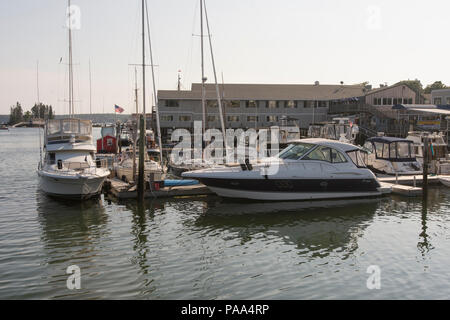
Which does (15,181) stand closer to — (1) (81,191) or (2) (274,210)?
(1) (81,191)

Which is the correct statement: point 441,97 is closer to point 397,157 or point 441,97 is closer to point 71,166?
point 397,157

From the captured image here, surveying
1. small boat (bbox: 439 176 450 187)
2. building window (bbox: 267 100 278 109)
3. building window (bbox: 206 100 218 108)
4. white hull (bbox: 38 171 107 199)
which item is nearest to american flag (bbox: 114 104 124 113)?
building window (bbox: 206 100 218 108)

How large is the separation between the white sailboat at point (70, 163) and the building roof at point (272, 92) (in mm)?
37580

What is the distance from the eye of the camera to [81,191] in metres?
22.5

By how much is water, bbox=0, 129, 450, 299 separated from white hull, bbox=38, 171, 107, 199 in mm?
634

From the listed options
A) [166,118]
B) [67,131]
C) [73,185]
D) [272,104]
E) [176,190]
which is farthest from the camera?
[272,104]

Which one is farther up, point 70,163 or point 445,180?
point 70,163

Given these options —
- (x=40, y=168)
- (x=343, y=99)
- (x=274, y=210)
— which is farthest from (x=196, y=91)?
(x=274, y=210)

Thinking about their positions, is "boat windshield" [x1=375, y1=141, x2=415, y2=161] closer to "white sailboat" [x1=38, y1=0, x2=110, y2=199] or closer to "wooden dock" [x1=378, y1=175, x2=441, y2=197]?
"wooden dock" [x1=378, y1=175, x2=441, y2=197]

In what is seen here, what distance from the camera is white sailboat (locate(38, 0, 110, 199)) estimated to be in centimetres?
2241

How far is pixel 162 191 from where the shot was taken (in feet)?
79.7

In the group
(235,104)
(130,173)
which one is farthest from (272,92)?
(130,173)

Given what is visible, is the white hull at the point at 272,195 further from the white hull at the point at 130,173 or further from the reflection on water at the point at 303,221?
the white hull at the point at 130,173

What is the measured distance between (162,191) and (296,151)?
8099 mm
